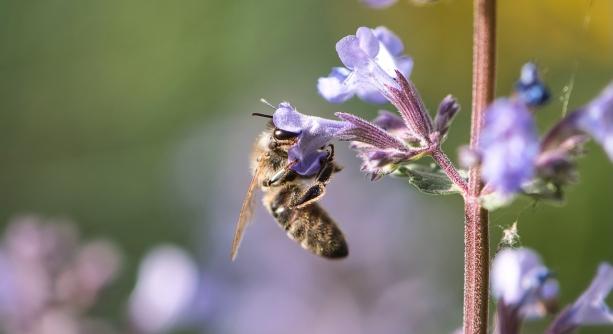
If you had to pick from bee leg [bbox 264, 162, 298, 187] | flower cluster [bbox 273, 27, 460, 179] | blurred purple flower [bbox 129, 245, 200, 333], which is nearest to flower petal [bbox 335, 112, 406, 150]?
flower cluster [bbox 273, 27, 460, 179]

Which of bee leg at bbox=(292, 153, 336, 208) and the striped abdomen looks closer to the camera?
bee leg at bbox=(292, 153, 336, 208)

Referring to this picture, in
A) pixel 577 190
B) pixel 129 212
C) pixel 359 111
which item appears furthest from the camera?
pixel 129 212

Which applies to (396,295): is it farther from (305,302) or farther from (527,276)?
(527,276)

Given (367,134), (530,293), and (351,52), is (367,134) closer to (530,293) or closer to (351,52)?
(351,52)

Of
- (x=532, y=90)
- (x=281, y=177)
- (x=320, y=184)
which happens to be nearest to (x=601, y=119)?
(x=532, y=90)

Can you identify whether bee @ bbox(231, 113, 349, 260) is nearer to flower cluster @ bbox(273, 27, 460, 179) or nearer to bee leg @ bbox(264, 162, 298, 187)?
bee leg @ bbox(264, 162, 298, 187)

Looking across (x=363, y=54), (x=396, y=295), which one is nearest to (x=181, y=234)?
(x=396, y=295)
